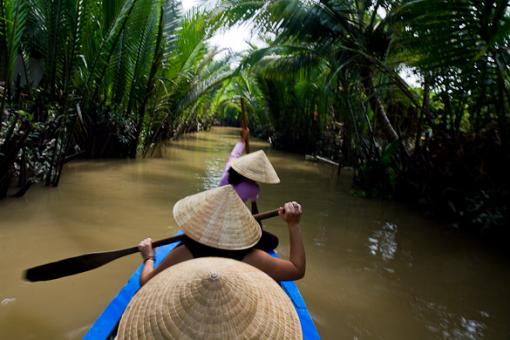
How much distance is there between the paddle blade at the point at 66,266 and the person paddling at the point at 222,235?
0.42 meters

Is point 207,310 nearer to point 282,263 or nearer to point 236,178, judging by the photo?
point 282,263

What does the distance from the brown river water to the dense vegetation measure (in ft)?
1.84

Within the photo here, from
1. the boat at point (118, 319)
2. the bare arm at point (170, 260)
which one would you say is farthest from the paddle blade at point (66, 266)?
the bare arm at point (170, 260)

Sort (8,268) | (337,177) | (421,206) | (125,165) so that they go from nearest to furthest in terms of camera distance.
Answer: (8,268), (421,206), (125,165), (337,177)

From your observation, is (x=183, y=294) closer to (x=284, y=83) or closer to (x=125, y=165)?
(x=125, y=165)

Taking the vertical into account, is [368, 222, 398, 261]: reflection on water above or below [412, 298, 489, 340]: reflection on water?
below

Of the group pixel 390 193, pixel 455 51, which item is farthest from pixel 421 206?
pixel 455 51

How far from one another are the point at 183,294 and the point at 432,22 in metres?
4.07

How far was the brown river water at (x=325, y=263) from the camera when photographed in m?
2.61

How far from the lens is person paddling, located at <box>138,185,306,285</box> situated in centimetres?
162

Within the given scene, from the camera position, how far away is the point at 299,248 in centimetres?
175

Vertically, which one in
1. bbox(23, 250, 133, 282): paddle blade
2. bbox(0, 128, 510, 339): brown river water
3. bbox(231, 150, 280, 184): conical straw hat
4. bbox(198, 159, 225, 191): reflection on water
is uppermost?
bbox(231, 150, 280, 184): conical straw hat

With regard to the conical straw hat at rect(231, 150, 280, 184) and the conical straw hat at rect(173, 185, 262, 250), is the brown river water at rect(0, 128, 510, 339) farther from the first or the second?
the conical straw hat at rect(173, 185, 262, 250)

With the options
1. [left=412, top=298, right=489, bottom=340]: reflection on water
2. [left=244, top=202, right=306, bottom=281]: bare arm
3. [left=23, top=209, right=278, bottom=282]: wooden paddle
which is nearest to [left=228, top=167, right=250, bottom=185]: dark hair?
[left=23, top=209, right=278, bottom=282]: wooden paddle
